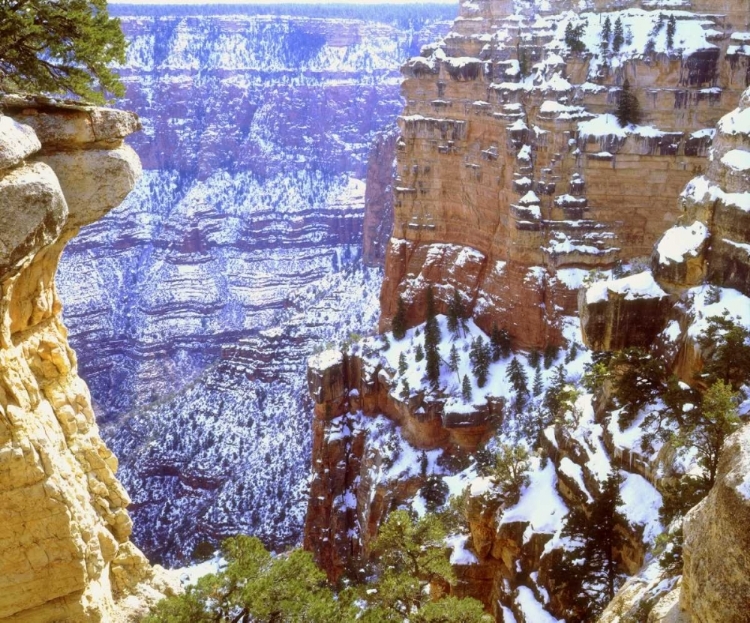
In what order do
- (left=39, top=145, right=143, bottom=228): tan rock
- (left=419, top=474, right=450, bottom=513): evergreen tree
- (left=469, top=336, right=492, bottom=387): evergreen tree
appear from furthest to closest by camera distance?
(left=469, top=336, right=492, bottom=387): evergreen tree
(left=419, top=474, right=450, bottom=513): evergreen tree
(left=39, top=145, right=143, bottom=228): tan rock

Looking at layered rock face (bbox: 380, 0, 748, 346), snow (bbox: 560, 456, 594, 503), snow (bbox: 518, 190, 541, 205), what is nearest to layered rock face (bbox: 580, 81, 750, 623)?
snow (bbox: 560, 456, 594, 503)

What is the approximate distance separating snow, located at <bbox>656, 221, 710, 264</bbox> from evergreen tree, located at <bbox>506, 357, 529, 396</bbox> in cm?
1976

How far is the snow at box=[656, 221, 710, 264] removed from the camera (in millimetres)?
25312

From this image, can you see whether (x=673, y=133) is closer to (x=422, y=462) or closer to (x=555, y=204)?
(x=555, y=204)

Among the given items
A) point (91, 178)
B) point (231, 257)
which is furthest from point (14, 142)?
point (231, 257)

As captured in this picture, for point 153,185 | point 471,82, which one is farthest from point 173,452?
point 153,185

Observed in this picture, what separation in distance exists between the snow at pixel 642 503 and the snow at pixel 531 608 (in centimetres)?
431

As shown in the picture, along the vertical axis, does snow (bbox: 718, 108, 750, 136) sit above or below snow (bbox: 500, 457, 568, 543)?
above

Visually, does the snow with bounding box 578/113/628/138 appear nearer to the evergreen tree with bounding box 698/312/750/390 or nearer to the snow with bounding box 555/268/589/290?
the snow with bounding box 555/268/589/290

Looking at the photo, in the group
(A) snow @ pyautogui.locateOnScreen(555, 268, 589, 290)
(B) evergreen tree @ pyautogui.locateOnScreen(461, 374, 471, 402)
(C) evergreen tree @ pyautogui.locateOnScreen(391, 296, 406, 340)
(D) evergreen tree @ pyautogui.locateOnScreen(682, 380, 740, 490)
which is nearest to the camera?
(D) evergreen tree @ pyautogui.locateOnScreen(682, 380, 740, 490)

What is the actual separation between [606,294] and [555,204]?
21497mm

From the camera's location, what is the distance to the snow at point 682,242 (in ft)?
83.0

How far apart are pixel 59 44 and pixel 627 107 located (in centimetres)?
3757

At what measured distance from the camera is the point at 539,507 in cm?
2811
